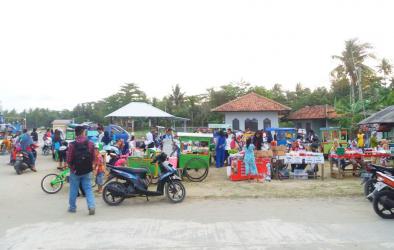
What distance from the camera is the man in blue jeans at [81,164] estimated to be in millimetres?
7418

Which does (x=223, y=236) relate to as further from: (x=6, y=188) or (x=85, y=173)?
(x=6, y=188)

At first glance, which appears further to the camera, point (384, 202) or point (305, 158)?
point (305, 158)

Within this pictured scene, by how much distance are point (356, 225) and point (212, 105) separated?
42670 millimetres

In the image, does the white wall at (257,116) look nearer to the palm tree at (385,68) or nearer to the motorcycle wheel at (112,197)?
the palm tree at (385,68)

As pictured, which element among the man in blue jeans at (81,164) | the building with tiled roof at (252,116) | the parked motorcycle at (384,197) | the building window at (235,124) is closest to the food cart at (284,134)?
the parked motorcycle at (384,197)

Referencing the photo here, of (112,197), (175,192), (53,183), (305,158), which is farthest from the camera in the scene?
(305,158)

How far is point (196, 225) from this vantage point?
6574 mm

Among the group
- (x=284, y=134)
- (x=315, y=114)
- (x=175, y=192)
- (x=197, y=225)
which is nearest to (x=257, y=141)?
(x=175, y=192)

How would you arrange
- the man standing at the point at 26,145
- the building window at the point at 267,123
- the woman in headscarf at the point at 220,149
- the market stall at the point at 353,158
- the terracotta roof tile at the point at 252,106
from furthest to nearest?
the building window at the point at 267,123, the terracotta roof tile at the point at 252,106, the woman in headscarf at the point at 220,149, the man standing at the point at 26,145, the market stall at the point at 353,158

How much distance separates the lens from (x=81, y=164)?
743 cm

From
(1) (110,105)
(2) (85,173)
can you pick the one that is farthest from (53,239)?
(1) (110,105)

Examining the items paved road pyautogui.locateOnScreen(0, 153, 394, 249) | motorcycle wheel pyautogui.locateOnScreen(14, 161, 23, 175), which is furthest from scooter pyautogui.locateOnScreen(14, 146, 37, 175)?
paved road pyautogui.locateOnScreen(0, 153, 394, 249)

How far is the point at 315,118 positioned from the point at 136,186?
3044 centimetres

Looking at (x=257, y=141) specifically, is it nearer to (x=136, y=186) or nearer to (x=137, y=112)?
(x=136, y=186)
